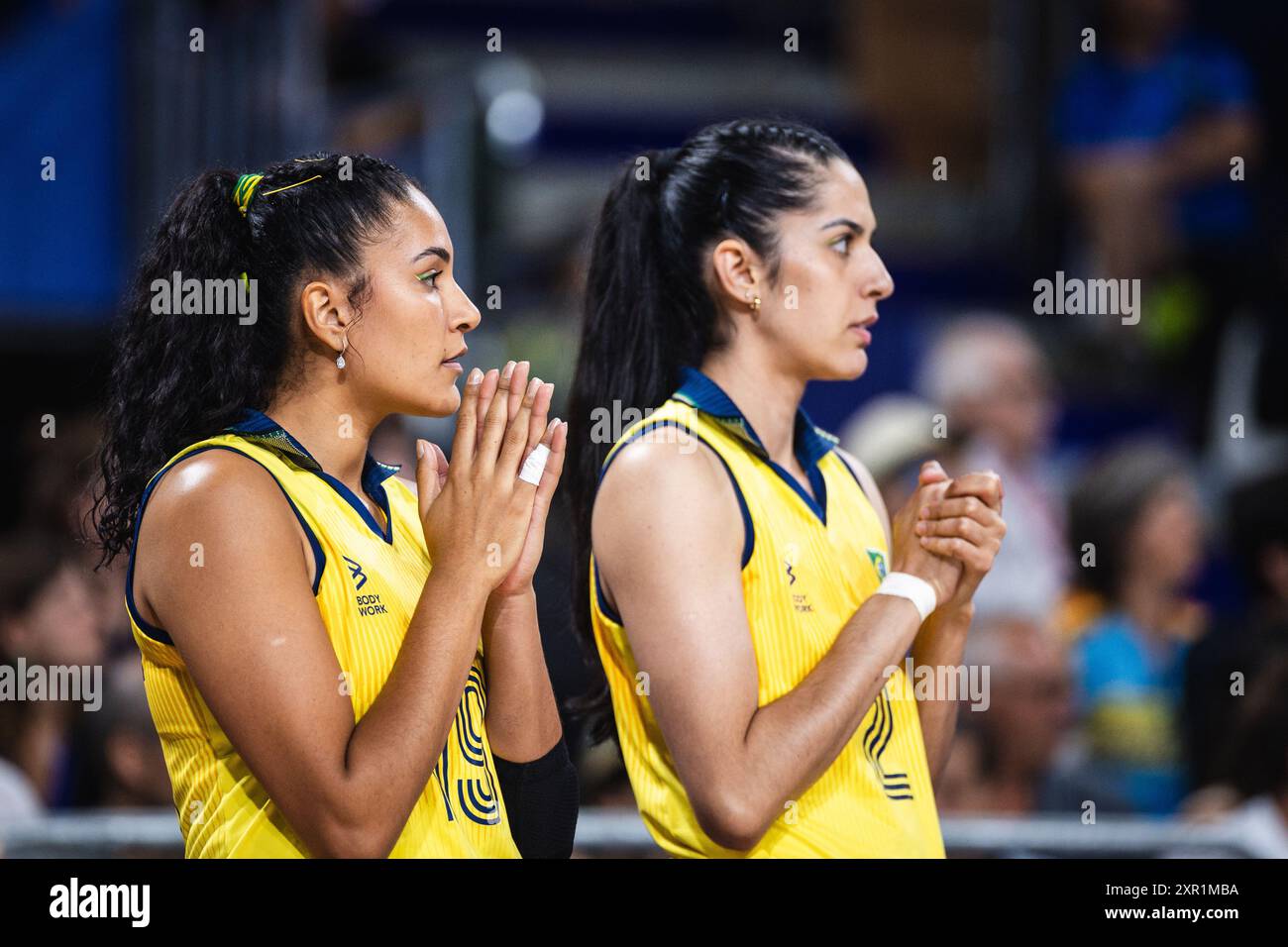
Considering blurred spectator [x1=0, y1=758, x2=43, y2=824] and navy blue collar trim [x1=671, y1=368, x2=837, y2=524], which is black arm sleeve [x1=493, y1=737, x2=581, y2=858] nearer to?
navy blue collar trim [x1=671, y1=368, x2=837, y2=524]

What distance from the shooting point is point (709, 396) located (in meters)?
2.28

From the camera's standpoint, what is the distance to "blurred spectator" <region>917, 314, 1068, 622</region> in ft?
15.6

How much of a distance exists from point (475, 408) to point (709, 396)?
43 centimetres

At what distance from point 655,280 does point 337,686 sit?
803 mm

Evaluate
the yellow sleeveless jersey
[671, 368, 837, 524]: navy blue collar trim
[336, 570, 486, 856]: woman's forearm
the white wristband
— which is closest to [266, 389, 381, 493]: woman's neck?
[336, 570, 486, 856]: woman's forearm

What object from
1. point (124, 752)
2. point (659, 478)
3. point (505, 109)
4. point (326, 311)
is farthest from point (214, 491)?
point (505, 109)

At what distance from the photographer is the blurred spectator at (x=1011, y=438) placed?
4.75m

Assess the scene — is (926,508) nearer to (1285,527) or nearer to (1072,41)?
(1285,527)

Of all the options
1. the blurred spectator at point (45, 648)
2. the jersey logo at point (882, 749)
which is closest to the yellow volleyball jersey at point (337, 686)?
the jersey logo at point (882, 749)

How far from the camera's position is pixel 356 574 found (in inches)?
76.5

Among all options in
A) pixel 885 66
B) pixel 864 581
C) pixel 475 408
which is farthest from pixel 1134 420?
pixel 475 408

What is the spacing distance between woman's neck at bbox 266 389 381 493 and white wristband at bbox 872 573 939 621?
0.69m

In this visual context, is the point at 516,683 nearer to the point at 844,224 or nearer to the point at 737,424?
the point at 737,424

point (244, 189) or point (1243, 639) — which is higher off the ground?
point (244, 189)
